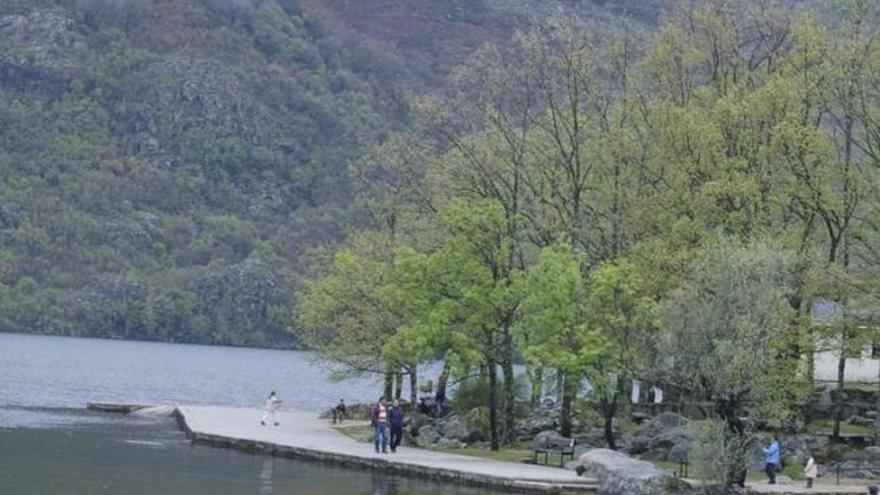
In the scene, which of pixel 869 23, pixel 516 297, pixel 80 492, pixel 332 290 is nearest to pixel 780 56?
pixel 869 23

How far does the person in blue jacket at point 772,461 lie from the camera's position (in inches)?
2192

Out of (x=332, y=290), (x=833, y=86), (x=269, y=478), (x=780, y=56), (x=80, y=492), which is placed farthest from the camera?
(x=332, y=290)

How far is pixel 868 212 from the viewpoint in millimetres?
63906

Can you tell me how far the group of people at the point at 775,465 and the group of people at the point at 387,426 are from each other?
45.2 ft

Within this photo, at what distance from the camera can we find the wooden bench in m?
61.0

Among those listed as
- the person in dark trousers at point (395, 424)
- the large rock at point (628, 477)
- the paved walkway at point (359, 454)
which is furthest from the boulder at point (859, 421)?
the person in dark trousers at point (395, 424)

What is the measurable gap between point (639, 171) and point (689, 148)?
11.9ft

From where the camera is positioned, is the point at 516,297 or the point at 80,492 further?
the point at 516,297

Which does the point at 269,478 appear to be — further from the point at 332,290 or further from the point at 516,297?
the point at 332,290

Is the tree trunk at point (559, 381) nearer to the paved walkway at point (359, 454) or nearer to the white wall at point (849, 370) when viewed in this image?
the paved walkway at point (359, 454)

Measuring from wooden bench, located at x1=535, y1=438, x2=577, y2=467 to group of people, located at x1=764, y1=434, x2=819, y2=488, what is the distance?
24.1 ft

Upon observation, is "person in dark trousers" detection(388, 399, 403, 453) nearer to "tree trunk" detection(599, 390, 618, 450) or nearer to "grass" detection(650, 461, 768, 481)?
"tree trunk" detection(599, 390, 618, 450)

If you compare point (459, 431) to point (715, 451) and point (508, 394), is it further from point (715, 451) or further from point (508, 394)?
point (715, 451)

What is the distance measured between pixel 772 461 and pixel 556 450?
10594 mm
